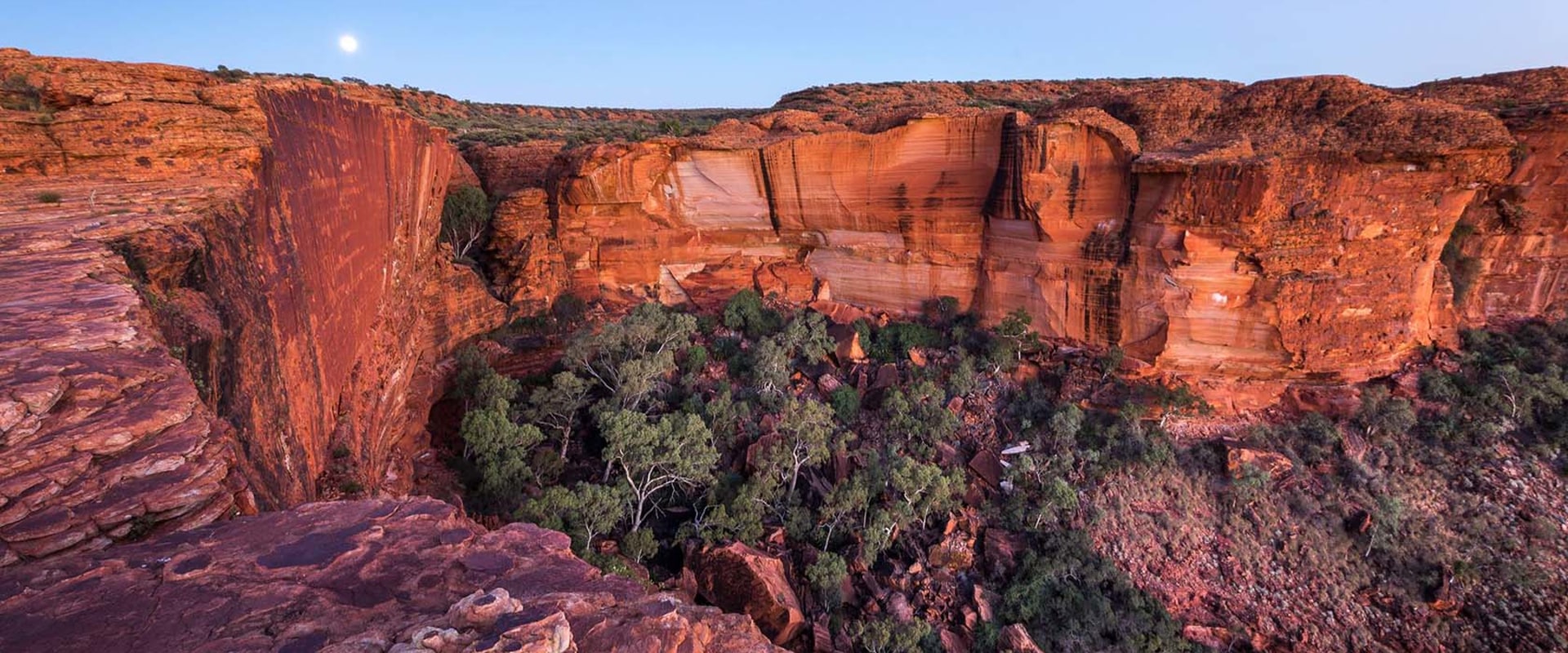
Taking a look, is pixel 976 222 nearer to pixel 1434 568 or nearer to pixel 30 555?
pixel 1434 568

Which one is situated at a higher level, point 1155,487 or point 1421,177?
point 1421,177

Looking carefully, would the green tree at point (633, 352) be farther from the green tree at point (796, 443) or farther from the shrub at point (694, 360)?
the green tree at point (796, 443)

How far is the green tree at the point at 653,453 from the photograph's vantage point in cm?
1316

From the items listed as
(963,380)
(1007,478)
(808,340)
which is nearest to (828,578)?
(1007,478)

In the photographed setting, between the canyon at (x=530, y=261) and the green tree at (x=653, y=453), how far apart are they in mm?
4340

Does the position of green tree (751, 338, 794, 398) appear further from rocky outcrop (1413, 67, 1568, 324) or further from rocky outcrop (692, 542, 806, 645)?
rocky outcrop (1413, 67, 1568, 324)

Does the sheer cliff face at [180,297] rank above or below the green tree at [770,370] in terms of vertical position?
above

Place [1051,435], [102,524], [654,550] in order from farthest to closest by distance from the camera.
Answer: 1. [1051,435]
2. [654,550]
3. [102,524]

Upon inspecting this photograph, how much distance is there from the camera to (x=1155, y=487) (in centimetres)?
1473


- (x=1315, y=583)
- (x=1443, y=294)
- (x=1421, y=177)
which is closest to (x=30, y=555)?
(x=1315, y=583)

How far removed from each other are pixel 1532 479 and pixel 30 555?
74.0ft

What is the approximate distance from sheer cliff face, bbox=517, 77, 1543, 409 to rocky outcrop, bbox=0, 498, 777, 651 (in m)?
16.0

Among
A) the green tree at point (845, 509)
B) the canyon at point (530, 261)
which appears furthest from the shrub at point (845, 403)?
the canyon at point (530, 261)

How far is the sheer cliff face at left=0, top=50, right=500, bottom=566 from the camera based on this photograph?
10.4 ft
